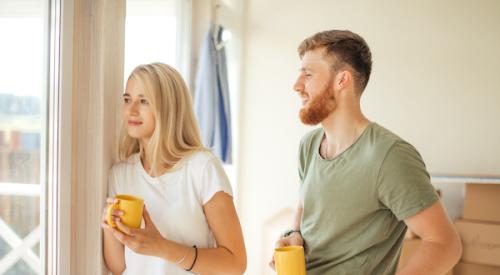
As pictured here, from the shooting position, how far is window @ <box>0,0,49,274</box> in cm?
121

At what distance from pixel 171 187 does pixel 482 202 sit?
2.26 m

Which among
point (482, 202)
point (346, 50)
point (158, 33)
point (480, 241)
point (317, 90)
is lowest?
point (480, 241)

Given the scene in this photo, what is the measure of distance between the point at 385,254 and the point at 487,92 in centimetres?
253

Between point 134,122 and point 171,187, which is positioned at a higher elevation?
point 134,122

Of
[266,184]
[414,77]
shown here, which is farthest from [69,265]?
[414,77]

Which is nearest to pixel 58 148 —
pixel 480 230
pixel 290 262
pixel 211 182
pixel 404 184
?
pixel 211 182

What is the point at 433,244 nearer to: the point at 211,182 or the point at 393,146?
the point at 393,146

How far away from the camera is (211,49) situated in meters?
2.77

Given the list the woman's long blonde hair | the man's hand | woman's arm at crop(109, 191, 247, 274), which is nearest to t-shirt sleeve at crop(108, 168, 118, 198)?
the woman's long blonde hair

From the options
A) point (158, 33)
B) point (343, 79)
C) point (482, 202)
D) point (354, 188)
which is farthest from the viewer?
point (482, 202)

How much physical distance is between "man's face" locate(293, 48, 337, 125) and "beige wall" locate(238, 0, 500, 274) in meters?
2.16

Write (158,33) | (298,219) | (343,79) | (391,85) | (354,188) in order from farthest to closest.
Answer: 1. (391,85)
2. (158,33)
3. (298,219)
4. (343,79)
5. (354,188)

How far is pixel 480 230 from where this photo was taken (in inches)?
112

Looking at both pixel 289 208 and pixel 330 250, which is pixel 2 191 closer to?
→ pixel 330 250
